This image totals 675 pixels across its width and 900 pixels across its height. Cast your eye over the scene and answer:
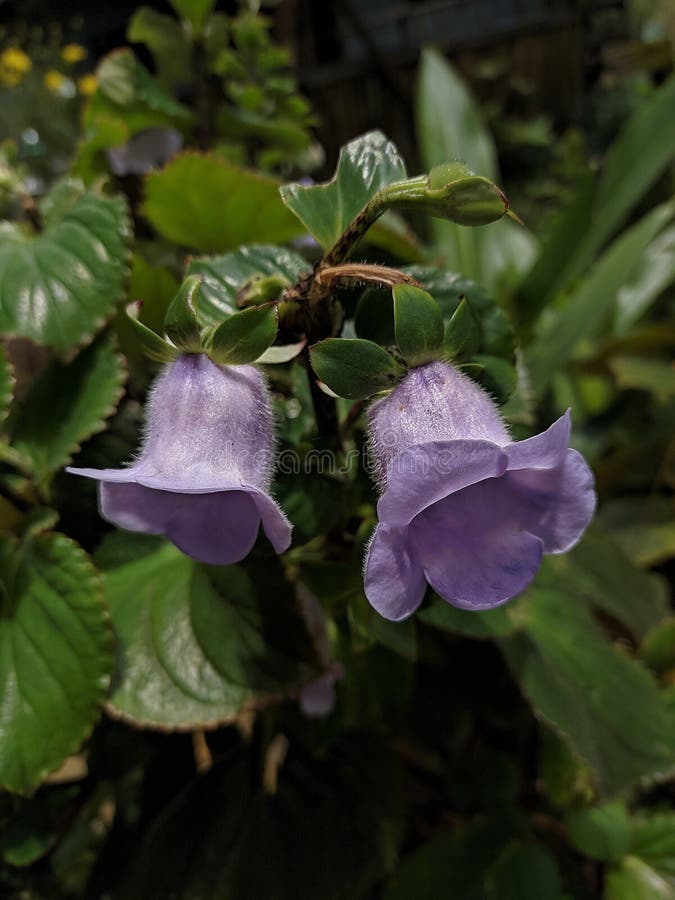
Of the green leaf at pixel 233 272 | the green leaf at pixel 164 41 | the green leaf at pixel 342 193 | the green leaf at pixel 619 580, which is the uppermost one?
the green leaf at pixel 164 41

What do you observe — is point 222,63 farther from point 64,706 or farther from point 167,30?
point 64,706

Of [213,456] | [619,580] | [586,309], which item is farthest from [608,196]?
[213,456]

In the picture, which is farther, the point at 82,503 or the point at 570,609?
the point at 570,609

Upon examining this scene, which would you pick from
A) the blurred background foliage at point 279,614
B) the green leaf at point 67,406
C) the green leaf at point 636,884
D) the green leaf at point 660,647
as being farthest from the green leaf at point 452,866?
the green leaf at point 67,406

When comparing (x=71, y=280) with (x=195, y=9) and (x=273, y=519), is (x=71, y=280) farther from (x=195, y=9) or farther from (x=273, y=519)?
(x=195, y=9)

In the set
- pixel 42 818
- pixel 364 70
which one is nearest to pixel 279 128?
pixel 42 818

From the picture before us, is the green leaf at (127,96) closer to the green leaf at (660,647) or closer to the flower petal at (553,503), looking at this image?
the flower petal at (553,503)
